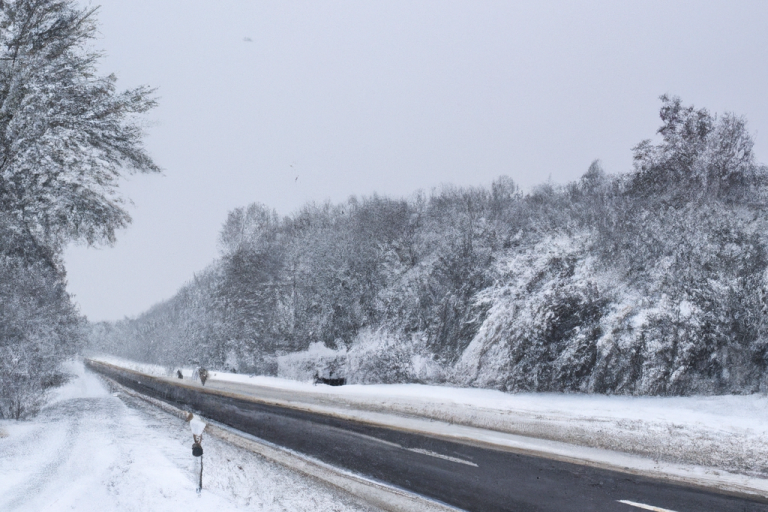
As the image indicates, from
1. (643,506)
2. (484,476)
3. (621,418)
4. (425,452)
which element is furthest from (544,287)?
(643,506)

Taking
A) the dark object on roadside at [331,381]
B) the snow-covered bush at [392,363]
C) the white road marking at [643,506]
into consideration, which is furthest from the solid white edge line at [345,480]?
the dark object on roadside at [331,381]

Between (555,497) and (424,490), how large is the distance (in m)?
2.10

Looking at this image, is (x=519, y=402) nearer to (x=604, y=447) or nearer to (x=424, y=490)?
(x=604, y=447)

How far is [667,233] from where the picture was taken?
18547 millimetres

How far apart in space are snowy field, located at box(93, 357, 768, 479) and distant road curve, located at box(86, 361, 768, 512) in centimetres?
191

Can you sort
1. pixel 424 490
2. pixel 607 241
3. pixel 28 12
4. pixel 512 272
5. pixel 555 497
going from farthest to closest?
pixel 512 272, pixel 607 241, pixel 28 12, pixel 424 490, pixel 555 497

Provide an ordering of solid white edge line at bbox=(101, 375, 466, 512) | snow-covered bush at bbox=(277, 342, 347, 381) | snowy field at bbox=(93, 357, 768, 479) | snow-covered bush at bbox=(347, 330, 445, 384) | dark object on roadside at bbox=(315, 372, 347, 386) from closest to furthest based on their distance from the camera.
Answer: solid white edge line at bbox=(101, 375, 466, 512)
snowy field at bbox=(93, 357, 768, 479)
snow-covered bush at bbox=(347, 330, 445, 384)
dark object on roadside at bbox=(315, 372, 347, 386)
snow-covered bush at bbox=(277, 342, 347, 381)

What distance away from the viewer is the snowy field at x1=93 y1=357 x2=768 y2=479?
9.05 meters

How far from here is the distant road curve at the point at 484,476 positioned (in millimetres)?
6809

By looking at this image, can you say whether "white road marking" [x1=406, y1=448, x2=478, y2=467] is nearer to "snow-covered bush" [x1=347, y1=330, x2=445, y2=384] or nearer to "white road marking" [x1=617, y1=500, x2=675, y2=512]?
"white road marking" [x1=617, y1=500, x2=675, y2=512]

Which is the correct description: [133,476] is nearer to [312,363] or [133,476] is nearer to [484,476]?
[484,476]

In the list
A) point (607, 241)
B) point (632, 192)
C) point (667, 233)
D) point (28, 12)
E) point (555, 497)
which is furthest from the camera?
point (632, 192)

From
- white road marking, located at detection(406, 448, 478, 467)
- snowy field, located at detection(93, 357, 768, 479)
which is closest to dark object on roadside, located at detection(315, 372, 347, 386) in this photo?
snowy field, located at detection(93, 357, 768, 479)

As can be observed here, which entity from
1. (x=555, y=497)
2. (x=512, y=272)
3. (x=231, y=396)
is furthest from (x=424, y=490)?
(x=231, y=396)
